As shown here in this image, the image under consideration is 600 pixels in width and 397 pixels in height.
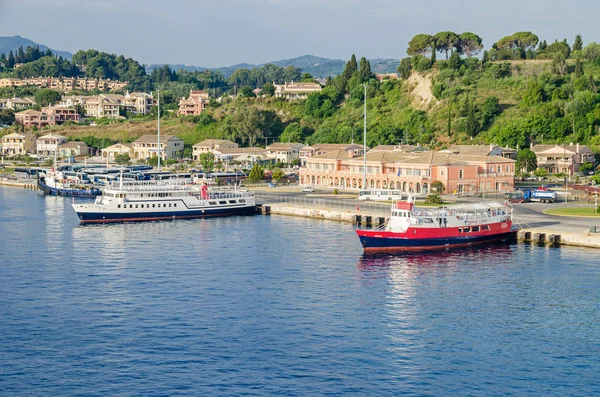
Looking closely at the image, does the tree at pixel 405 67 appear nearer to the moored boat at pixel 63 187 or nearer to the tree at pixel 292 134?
the tree at pixel 292 134

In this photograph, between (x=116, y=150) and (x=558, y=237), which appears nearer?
(x=558, y=237)

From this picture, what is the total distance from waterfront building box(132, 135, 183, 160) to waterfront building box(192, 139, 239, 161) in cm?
437

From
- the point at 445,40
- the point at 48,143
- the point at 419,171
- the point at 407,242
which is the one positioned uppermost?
the point at 445,40

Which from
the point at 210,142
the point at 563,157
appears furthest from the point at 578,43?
the point at 210,142

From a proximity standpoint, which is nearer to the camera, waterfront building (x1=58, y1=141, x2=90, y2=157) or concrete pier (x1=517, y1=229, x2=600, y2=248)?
concrete pier (x1=517, y1=229, x2=600, y2=248)

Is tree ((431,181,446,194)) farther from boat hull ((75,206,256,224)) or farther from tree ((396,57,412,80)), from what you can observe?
tree ((396,57,412,80))

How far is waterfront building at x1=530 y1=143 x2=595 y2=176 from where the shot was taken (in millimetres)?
125938

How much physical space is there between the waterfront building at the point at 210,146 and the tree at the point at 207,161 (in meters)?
3.19

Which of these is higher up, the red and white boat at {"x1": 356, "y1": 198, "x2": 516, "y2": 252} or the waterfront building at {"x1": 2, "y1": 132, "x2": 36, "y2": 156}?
the waterfront building at {"x1": 2, "y1": 132, "x2": 36, "y2": 156}

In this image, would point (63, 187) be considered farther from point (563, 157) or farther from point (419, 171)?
point (563, 157)

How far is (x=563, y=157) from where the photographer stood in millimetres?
126250

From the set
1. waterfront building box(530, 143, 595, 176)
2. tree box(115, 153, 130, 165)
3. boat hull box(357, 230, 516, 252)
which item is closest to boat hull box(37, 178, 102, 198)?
tree box(115, 153, 130, 165)

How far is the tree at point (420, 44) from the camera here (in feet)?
570

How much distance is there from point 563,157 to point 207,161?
196 feet
